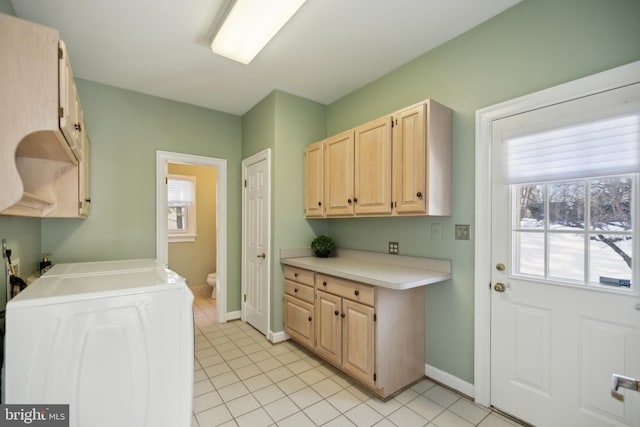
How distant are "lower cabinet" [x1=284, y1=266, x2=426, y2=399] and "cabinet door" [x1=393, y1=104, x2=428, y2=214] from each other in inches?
26.9

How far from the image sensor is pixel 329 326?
2463 millimetres

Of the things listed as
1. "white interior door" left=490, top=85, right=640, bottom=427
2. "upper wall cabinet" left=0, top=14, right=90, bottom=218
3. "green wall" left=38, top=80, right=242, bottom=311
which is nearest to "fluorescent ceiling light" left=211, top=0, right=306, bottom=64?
"upper wall cabinet" left=0, top=14, right=90, bottom=218

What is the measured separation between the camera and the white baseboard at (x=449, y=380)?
2111 millimetres

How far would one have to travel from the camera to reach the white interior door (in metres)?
1.51

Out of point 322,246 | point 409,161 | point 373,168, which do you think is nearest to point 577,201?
point 409,161

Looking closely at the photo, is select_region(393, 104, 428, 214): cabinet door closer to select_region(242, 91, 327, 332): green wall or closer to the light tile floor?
select_region(242, 91, 327, 332): green wall

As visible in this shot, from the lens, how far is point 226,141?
12.3 feet

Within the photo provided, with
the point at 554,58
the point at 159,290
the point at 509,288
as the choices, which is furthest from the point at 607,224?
the point at 159,290

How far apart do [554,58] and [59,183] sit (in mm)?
3420

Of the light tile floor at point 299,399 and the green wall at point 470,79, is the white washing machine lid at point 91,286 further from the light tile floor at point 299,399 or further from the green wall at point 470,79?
the green wall at point 470,79

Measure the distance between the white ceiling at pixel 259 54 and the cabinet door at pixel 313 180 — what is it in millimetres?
674

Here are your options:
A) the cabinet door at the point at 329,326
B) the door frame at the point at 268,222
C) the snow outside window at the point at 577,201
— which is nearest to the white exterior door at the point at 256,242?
the door frame at the point at 268,222

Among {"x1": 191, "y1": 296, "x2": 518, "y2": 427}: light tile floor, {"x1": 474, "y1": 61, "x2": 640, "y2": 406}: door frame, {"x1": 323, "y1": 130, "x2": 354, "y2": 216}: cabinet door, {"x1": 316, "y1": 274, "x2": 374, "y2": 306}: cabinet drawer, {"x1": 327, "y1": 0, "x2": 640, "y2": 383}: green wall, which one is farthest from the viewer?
{"x1": 323, "y1": 130, "x2": 354, "y2": 216}: cabinet door

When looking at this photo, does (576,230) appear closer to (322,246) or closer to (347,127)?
(322,246)
